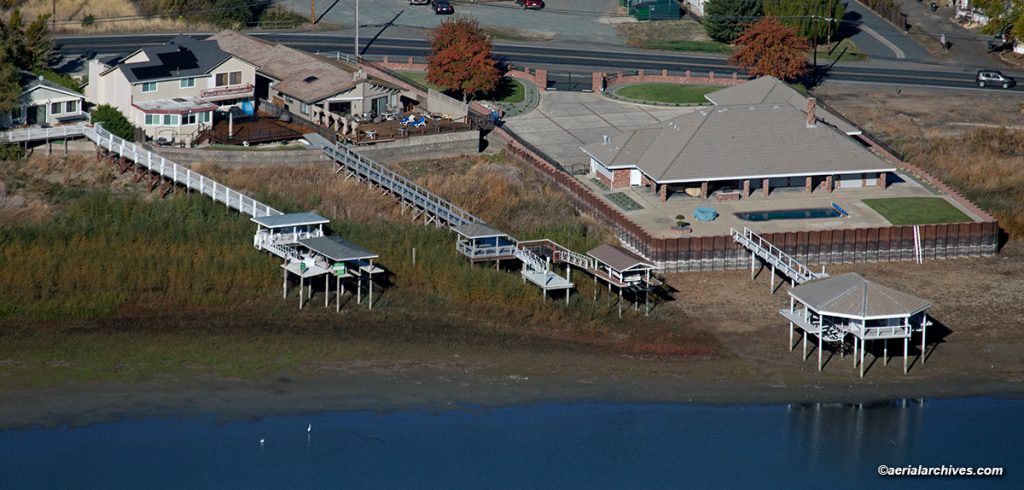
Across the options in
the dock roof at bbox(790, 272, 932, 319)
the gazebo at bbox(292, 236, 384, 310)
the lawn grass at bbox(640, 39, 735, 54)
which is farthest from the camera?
the lawn grass at bbox(640, 39, 735, 54)

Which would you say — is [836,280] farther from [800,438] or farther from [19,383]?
[19,383]

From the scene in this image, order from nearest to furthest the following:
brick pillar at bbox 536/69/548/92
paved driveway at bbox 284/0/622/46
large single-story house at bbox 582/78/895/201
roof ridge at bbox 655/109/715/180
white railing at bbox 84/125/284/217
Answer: white railing at bbox 84/125/284/217 < roof ridge at bbox 655/109/715/180 < large single-story house at bbox 582/78/895/201 < brick pillar at bbox 536/69/548/92 < paved driveway at bbox 284/0/622/46

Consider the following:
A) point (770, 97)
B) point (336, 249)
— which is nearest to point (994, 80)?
point (770, 97)

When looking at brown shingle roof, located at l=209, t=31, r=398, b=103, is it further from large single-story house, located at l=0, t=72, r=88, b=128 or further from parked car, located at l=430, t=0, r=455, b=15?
parked car, located at l=430, t=0, r=455, b=15

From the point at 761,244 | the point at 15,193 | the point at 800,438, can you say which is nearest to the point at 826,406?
the point at 800,438

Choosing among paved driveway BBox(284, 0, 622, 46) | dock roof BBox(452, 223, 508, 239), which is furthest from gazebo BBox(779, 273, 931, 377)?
paved driveway BBox(284, 0, 622, 46)

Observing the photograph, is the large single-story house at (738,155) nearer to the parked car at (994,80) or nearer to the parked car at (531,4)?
the parked car at (994,80)
